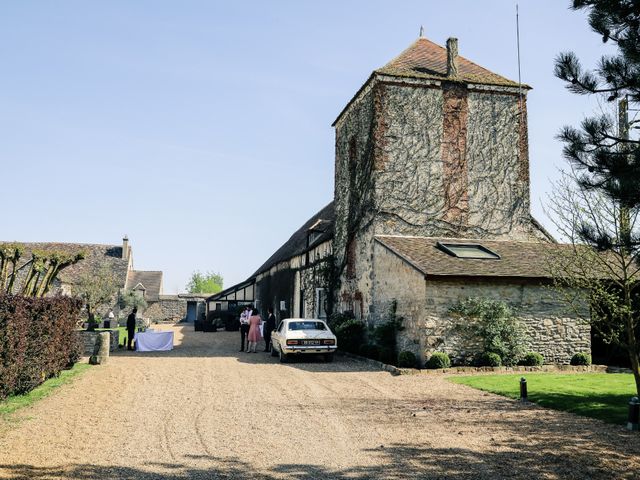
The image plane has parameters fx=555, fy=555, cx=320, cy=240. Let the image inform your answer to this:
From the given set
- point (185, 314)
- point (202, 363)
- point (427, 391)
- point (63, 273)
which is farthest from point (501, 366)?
point (185, 314)

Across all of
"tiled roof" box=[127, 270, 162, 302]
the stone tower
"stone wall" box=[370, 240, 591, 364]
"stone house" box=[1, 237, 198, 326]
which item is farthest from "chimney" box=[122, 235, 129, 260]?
"stone wall" box=[370, 240, 591, 364]

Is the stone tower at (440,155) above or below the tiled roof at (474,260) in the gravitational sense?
above

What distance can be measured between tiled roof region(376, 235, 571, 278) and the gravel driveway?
13.8 ft

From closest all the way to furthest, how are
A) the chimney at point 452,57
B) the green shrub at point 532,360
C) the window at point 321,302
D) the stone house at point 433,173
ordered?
the green shrub at point 532,360 → the stone house at point 433,173 → the chimney at point 452,57 → the window at point 321,302

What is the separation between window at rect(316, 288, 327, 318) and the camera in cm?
2514

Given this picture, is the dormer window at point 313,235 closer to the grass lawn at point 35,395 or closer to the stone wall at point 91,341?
the stone wall at point 91,341

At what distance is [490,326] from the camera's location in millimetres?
15719

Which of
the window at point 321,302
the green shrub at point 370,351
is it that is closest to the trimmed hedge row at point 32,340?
the green shrub at point 370,351

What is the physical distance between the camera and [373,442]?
7484mm

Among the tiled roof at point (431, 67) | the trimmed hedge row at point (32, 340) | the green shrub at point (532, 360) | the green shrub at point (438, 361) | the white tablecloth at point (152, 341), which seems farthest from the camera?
the white tablecloth at point (152, 341)

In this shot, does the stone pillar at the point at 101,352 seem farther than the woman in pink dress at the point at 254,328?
No

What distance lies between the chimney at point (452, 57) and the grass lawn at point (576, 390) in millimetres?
11590

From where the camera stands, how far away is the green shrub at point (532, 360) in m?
15.8

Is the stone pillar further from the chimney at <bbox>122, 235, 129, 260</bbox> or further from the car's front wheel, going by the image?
the chimney at <bbox>122, 235, 129, 260</bbox>
